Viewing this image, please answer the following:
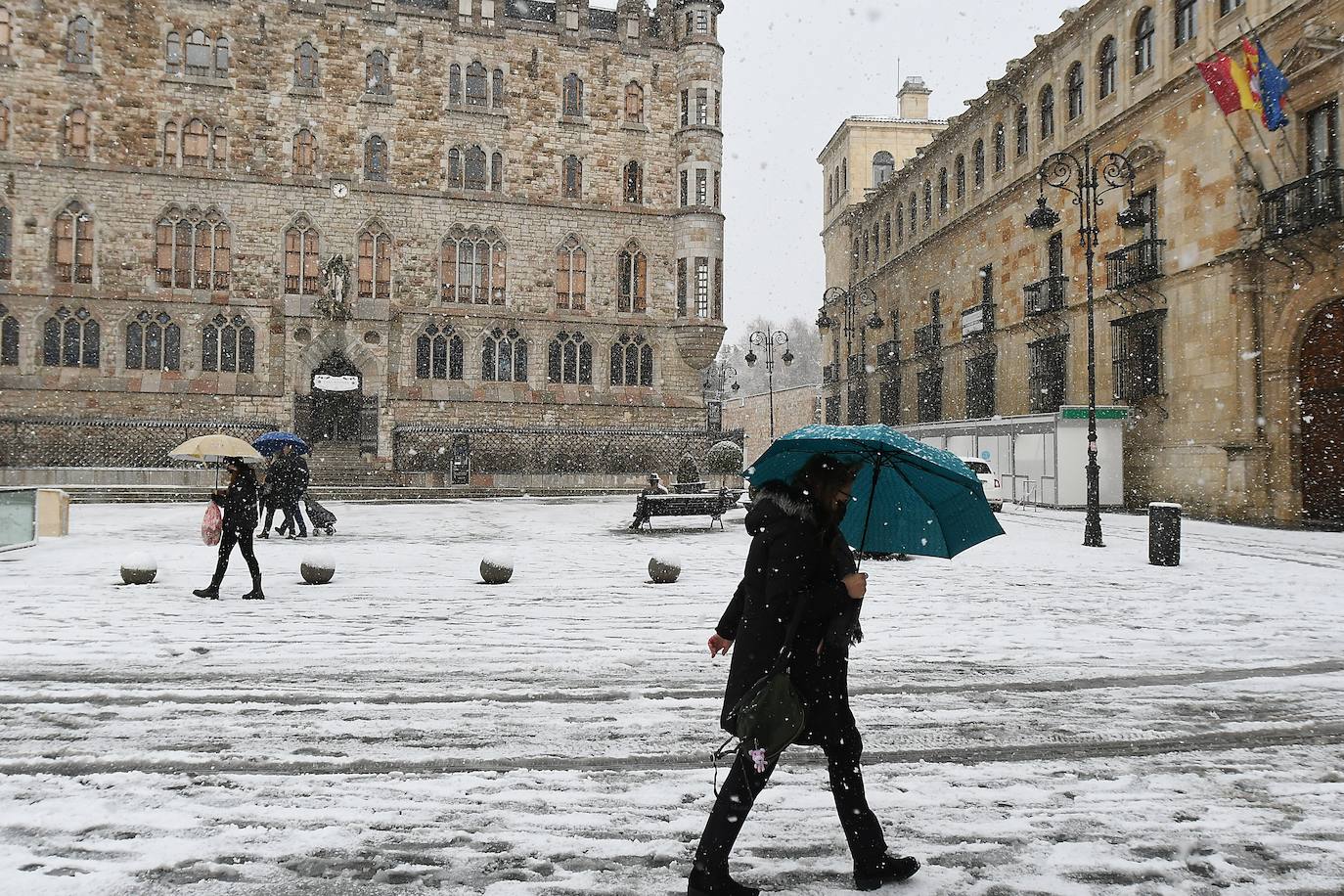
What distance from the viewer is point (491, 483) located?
3219 cm

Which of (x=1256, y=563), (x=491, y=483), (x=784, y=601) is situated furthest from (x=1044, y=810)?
(x=491, y=483)

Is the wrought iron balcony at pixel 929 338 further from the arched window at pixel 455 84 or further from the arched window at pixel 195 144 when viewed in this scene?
the arched window at pixel 195 144

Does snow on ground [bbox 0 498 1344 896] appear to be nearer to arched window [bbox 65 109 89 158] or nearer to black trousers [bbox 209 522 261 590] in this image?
black trousers [bbox 209 522 261 590]

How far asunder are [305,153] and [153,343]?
9.61m

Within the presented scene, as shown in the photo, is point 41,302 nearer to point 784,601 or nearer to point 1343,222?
point 784,601

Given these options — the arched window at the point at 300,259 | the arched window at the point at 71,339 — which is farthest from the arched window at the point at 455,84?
the arched window at the point at 71,339

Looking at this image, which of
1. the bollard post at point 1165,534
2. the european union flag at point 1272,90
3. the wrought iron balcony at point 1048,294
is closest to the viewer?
the bollard post at point 1165,534

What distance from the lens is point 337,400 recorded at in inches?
1389

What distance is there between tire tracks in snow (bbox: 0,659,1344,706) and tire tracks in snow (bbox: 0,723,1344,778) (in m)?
1.11

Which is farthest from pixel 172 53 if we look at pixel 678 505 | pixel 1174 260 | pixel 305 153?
pixel 1174 260

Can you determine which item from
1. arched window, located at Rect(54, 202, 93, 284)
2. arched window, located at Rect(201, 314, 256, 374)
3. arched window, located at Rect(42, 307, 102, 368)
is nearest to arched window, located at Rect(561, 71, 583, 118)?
arched window, located at Rect(201, 314, 256, 374)

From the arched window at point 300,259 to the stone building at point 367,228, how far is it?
0.28 ft

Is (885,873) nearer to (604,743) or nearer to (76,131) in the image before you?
(604,743)

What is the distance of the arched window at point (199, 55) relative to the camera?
3391 cm
